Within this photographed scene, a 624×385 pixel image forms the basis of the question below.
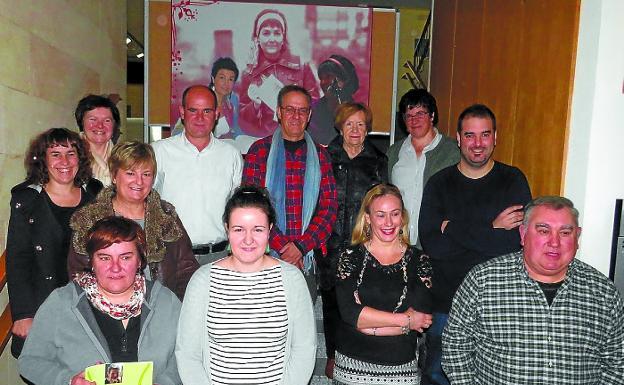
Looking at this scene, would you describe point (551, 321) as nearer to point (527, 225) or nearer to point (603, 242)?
point (527, 225)

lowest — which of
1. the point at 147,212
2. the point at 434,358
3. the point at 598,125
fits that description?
the point at 434,358

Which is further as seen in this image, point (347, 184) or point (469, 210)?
point (347, 184)

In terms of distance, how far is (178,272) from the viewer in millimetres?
2766

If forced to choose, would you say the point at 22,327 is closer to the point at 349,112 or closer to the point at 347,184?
the point at 347,184

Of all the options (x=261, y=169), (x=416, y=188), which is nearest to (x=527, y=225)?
(x=416, y=188)

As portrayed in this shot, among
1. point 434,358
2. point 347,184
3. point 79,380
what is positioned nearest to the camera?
point 79,380

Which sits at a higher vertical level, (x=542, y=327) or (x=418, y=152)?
(x=418, y=152)

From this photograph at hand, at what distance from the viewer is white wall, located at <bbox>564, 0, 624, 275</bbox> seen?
2.71 metres

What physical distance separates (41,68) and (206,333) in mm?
2488

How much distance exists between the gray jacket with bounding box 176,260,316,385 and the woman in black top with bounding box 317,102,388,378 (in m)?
1.09

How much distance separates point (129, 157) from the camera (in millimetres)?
2730

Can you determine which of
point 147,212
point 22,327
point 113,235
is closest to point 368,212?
point 147,212

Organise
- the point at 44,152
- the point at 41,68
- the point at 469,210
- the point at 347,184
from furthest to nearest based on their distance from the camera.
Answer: the point at 41,68 < the point at 347,184 < the point at 469,210 < the point at 44,152

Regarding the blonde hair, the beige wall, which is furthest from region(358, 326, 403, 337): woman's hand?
the beige wall
